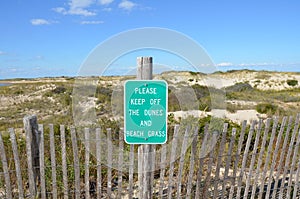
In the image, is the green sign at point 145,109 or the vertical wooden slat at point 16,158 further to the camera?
the vertical wooden slat at point 16,158

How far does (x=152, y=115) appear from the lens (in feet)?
7.86

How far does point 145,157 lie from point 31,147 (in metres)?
1.31

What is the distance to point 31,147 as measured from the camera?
2.99 metres

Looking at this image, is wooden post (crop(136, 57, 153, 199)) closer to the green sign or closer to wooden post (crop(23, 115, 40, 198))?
the green sign

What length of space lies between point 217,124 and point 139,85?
96.0 inches

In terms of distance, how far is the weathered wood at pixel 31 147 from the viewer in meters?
2.98

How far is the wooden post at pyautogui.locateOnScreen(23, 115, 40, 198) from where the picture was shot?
2.99m

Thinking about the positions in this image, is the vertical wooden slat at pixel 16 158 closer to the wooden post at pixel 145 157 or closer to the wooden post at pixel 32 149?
the wooden post at pixel 32 149

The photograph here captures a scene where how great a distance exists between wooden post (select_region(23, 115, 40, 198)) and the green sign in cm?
126

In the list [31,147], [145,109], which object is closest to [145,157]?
[145,109]

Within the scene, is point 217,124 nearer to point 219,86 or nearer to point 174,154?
point 219,86

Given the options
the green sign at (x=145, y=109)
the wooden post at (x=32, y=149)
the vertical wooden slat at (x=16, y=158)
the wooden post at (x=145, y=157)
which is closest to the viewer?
Answer: the green sign at (x=145, y=109)

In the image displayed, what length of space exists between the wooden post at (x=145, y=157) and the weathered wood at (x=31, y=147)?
1.24 m

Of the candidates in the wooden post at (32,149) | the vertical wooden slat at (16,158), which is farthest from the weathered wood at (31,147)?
the vertical wooden slat at (16,158)
